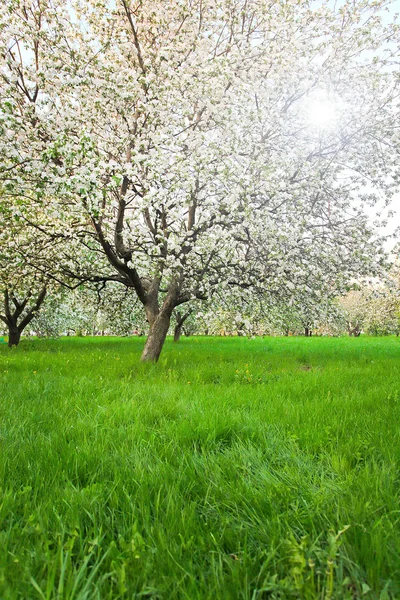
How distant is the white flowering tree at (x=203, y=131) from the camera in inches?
278

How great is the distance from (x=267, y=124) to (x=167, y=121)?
314 cm

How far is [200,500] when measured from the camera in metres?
2.44

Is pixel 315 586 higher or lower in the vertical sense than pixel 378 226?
lower

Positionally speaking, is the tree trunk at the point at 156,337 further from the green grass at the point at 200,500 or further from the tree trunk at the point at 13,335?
the tree trunk at the point at 13,335

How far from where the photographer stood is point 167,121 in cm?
836

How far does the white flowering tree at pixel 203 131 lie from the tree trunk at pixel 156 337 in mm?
43

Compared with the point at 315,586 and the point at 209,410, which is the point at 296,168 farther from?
the point at 315,586

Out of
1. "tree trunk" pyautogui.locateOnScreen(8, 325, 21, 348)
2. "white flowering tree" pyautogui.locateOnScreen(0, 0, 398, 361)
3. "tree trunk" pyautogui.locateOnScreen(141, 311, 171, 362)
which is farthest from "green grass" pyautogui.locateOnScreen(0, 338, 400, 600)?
"tree trunk" pyautogui.locateOnScreen(8, 325, 21, 348)

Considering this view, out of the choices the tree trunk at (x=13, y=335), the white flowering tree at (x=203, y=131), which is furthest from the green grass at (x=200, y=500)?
the tree trunk at (x=13, y=335)

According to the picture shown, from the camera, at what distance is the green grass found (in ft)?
5.61

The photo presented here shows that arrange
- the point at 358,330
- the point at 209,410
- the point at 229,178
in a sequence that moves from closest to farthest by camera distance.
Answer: the point at 209,410 → the point at 229,178 → the point at 358,330

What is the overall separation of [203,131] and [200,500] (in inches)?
329

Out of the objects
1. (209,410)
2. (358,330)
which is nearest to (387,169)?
(209,410)

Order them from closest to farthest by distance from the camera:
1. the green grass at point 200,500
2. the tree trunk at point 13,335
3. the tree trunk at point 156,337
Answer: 1. the green grass at point 200,500
2. the tree trunk at point 156,337
3. the tree trunk at point 13,335
